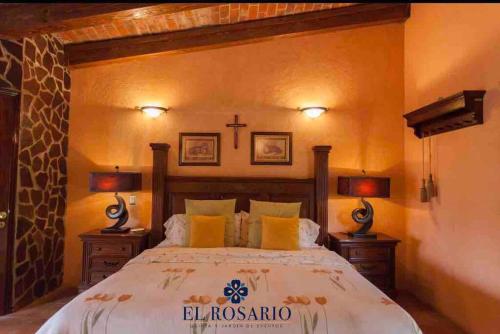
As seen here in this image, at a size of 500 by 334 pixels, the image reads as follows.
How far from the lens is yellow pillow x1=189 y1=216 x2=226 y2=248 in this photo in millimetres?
2812

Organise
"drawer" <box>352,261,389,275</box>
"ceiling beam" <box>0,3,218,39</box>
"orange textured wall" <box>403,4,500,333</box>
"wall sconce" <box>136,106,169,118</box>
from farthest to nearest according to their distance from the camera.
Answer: "wall sconce" <box>136,106,169,118</box>, "drawer" <box>352,261,389,275</box>, "ceiling beam" <box>0,3,218,39</box>, "orange textured wall" <box>403,4,500,333</box>

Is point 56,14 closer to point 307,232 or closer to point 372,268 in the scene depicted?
point 307,232

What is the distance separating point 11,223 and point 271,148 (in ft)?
9.35

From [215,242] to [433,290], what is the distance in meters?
2.37

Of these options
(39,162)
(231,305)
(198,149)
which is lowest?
(231,305)

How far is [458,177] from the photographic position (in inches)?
106

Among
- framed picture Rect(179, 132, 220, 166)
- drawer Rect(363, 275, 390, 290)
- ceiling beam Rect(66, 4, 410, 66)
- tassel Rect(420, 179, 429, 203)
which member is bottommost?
drawer Rect(363, 275, 390, 290)

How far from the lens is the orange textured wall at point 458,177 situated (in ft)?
7.55

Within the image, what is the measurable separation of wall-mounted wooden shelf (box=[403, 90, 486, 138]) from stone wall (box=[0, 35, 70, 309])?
4.10 metres

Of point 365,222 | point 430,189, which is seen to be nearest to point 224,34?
point 365,222

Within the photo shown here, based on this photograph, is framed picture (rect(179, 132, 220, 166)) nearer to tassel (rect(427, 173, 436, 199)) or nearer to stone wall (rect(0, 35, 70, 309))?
stone wall (rect(0, 35, 70, 309))

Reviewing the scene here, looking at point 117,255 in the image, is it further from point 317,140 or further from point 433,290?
point 433,290

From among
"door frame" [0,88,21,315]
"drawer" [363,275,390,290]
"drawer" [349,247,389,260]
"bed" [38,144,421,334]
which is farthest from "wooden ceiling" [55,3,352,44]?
"drawer" [363,275,390,290]

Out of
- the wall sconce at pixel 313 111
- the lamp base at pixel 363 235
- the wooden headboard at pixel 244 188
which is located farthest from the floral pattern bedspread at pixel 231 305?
the wall sconce at pixel 313 111
